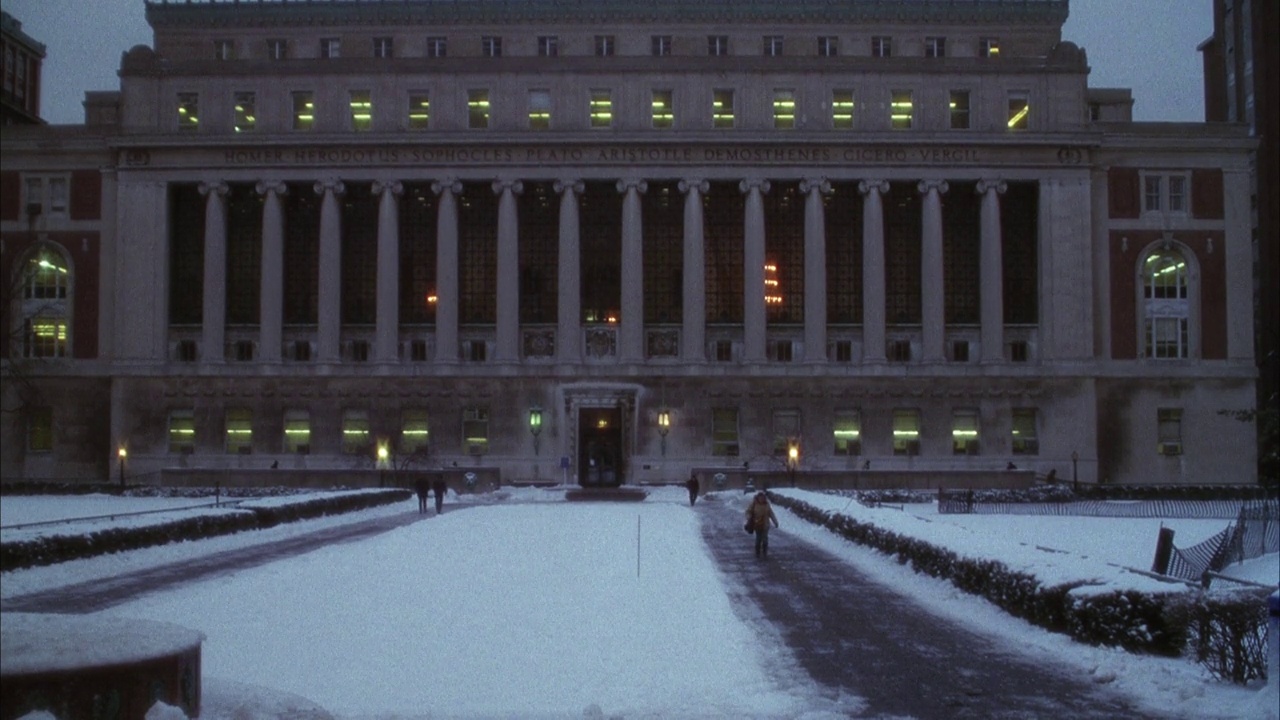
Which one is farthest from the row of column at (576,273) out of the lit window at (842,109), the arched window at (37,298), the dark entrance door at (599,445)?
the arched window at (37,298)

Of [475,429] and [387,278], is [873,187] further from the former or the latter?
[387,278]

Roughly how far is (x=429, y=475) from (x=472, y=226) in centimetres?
2217

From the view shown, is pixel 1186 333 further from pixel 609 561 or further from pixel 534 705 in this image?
pixel 534 705

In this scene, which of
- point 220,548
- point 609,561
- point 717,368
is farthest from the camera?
point 717,368

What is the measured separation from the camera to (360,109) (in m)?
89.3

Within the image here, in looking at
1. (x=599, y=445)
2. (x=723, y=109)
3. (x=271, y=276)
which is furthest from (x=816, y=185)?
(x=271, y=276)

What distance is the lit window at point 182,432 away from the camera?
288ft

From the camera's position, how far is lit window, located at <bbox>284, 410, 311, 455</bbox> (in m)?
87.9

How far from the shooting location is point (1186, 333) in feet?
294

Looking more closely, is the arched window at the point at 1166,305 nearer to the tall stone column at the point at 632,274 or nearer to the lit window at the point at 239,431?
the tall stone column at the point at 632,274

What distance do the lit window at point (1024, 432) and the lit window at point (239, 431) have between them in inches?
1975

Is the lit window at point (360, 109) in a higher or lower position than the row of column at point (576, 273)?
higher

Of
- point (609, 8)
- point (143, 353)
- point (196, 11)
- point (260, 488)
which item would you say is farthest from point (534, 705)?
point (196, 11)

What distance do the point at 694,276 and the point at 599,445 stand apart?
12.9m
